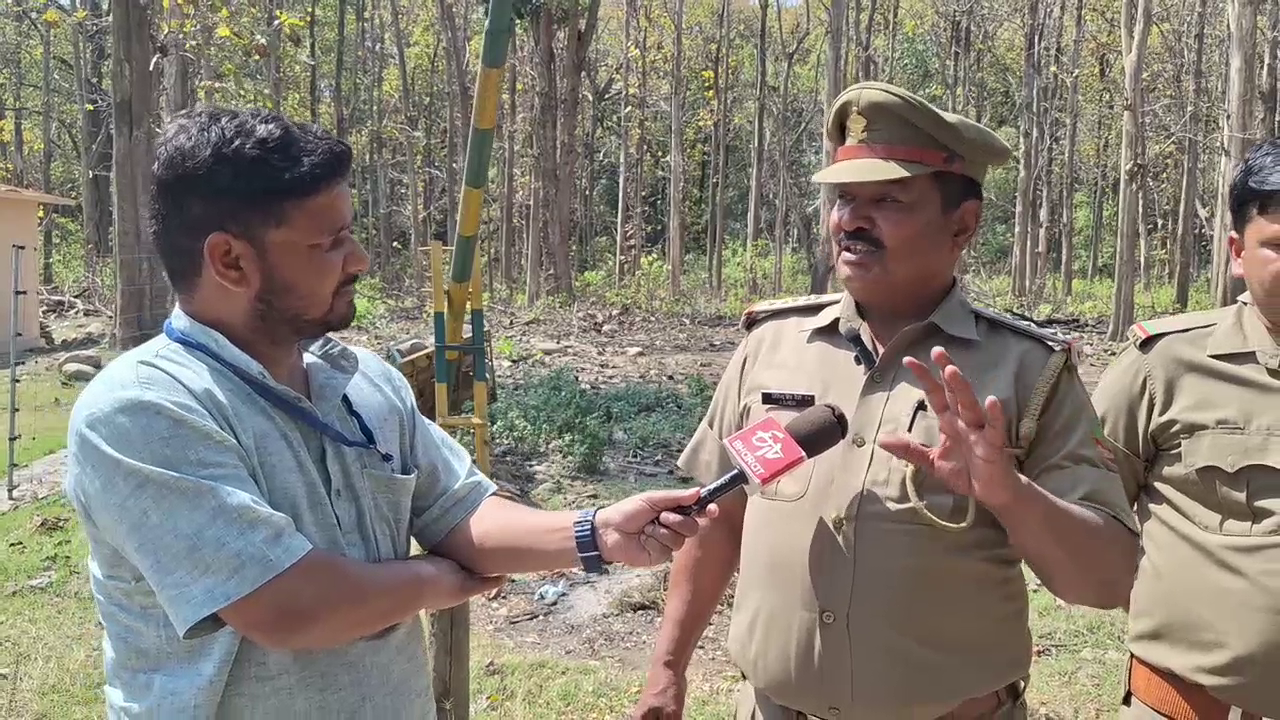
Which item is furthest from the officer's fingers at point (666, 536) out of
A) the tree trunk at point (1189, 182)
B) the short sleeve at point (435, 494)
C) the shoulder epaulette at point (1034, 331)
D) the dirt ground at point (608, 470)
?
the tree trunk at point (1189, 182)

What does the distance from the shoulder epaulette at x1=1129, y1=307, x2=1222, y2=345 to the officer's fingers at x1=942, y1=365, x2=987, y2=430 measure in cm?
98

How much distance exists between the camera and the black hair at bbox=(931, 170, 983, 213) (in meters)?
2.23

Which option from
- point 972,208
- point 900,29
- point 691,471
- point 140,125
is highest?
point 900,29

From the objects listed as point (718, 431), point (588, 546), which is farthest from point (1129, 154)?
point (588, 546)

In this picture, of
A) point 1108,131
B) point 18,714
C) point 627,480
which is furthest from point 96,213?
point 1108,131

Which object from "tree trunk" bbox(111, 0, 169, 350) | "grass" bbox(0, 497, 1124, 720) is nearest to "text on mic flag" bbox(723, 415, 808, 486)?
"grass" bbox(0, 497, 1124, 720)

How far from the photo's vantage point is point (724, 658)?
472 centimetres

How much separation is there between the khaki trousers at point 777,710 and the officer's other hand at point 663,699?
147 mm

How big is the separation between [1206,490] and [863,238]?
1036mm

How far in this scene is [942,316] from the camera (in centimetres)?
217

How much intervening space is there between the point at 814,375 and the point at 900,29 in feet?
108

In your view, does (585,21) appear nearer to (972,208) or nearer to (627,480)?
(627,480)

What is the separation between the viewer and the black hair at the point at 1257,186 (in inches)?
90.4

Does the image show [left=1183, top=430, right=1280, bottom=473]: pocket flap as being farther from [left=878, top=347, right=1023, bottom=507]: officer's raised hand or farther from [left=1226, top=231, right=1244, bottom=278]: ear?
[left=878, top=347, right=1023, bottom=507]: officer's raised hand
